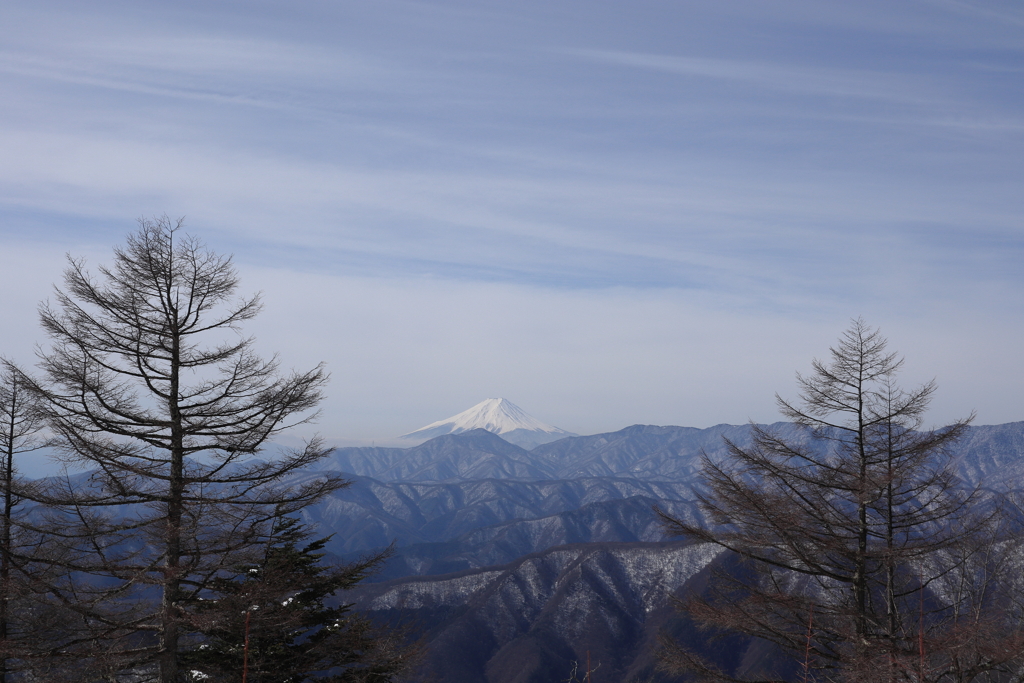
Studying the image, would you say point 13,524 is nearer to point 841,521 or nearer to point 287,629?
point 287,629

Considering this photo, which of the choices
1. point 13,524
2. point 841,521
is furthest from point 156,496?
point 841,521

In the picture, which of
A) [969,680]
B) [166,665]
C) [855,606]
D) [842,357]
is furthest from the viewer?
[842,357]

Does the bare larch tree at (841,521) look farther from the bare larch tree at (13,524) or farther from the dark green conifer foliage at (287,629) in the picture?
the bare larch tree at (13,524)

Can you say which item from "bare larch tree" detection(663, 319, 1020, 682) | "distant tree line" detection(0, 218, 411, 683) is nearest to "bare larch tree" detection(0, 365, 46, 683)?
"distant tree line" detection(0, 218, 411, 683)

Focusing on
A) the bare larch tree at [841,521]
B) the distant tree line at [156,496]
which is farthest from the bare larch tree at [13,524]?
the bare larch tree at [841,521]

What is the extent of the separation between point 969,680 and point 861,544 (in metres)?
3.21

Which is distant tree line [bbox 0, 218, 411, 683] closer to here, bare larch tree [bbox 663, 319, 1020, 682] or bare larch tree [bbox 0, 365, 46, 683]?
bare larch tree [bbox 0, 365, 46, 683]

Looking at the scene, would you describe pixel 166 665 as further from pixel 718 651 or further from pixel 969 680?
pixel 718 651

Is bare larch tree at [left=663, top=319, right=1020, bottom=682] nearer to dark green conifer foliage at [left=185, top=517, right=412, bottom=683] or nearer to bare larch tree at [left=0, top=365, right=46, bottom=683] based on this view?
dark green conifer foliage at [left=185, top=517, right=412, bottom=683]

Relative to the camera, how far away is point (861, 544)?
1507 centimetres

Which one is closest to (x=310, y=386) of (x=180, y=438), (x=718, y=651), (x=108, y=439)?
(x=180, y=438)

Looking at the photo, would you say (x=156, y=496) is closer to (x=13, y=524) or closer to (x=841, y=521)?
(x=13, y=524)

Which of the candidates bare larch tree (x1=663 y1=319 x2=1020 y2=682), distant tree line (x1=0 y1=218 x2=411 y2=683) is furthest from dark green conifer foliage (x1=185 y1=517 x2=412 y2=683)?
bare larch tree (x1=663 y1=319 x2=1020 y2=682)

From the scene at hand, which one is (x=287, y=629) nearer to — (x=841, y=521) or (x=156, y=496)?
(x=156, y=496)
